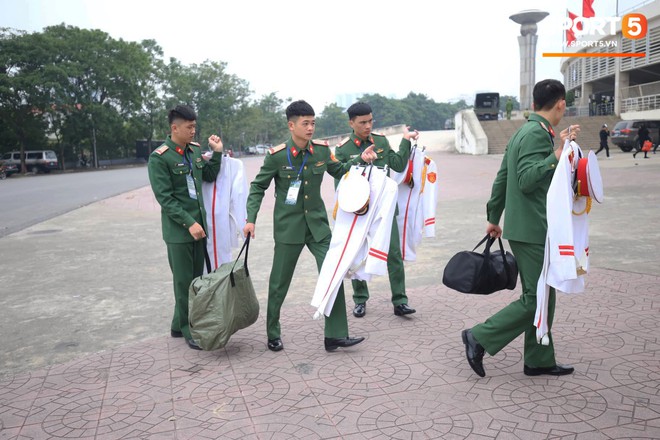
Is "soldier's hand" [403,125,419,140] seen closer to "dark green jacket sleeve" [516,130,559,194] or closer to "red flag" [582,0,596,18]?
"dark green jacket sleeve" [516,130,559,194]

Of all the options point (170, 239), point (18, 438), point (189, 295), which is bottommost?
point (18, 438)

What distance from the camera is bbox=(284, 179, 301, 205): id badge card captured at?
4477 mm

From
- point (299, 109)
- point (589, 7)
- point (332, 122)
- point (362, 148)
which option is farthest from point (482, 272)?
point (332, 122)

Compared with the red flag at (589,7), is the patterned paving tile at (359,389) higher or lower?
lower

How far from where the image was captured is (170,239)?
15.2 ft

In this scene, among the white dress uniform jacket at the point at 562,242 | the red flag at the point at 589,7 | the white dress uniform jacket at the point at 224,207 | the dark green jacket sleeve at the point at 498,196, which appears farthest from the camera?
the red flag at the point at 589,7

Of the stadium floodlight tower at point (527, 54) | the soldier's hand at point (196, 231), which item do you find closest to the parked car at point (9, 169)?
the soldier's hand at point (196, 231)

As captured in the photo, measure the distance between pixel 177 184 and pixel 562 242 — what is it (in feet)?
9.41

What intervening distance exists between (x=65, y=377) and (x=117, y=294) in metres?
2.25

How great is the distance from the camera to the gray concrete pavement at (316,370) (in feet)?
10.8

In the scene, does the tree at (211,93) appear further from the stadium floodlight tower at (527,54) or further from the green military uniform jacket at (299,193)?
the green military uniform jacket at (299,193)

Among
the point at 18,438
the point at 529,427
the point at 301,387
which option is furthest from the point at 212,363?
the point at 529,427

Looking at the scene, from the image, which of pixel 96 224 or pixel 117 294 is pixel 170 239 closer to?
pixel 117 294

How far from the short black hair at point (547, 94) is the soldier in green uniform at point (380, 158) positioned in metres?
1.45
